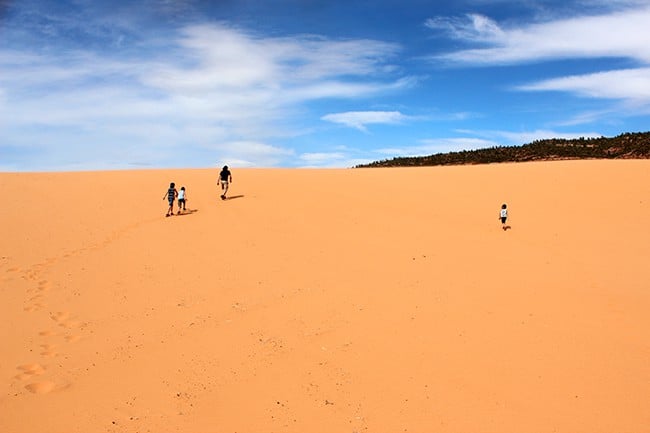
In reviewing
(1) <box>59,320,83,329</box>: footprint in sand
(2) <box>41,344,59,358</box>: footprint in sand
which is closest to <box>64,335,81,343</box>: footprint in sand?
(2) <box>41,344,59,358</box>: footprint in sand

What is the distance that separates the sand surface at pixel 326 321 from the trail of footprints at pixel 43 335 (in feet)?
0.11

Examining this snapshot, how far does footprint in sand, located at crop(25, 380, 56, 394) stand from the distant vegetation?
3844 centimetres

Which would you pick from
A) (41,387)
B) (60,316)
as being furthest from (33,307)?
(41,387)

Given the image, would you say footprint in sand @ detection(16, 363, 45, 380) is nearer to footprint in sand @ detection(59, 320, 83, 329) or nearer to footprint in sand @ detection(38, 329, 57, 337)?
footprint in sand @ detection(38, 329, 57, 337)

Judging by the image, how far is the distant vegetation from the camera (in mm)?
37062

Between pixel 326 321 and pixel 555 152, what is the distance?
39.9 metres

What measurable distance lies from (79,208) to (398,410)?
14615 millimetres

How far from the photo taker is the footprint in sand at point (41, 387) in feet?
18.0

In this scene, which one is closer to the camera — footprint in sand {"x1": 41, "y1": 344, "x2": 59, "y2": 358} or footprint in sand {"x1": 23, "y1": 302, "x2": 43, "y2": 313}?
footprint in sand {"x1": 41, "y1": 344, "x2": 59, "y2": 358}

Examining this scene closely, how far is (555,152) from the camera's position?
41.1m

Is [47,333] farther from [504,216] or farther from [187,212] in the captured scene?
[504,216]

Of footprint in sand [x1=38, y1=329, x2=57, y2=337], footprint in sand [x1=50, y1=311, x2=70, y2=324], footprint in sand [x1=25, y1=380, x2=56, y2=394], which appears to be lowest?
footprint in sand [x1=25, y1=380, x2=56, y2=394]

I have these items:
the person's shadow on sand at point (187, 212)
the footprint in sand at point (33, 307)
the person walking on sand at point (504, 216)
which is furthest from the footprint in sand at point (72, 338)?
the person walking on sand at point (504, 216)

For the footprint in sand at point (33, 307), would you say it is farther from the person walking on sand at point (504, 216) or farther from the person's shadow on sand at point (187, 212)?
the person walking on sand at point (504, 216)
